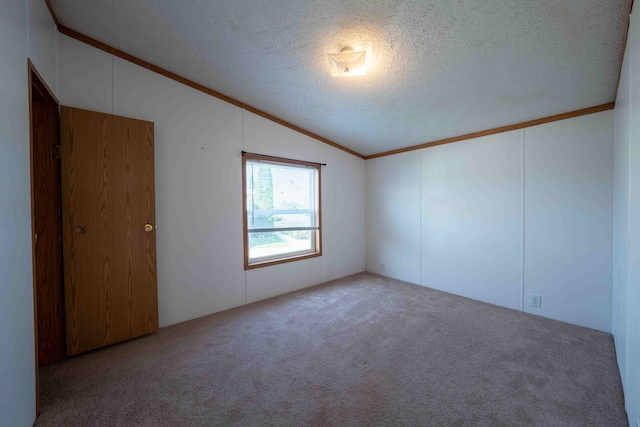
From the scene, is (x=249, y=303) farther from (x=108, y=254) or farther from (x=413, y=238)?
(x=413, y=238)

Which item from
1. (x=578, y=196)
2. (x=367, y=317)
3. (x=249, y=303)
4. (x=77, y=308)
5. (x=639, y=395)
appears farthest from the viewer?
(x=249, y=303)

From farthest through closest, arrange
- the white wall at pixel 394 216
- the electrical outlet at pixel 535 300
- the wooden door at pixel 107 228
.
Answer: the white wall at pixel 394 216, the electrical outlet at pixel 535 300, the wooden door at pixel 107 228

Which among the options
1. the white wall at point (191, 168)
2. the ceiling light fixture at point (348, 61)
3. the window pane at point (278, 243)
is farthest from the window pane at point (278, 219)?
the ceiling light fixture at point (348, 61)

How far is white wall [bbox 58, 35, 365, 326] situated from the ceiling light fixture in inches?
63.2

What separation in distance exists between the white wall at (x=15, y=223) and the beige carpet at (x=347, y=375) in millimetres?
369

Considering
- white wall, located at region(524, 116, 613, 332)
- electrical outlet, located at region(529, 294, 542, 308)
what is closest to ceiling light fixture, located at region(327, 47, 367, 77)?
white wall, located at region(524, 116, 613, 332)

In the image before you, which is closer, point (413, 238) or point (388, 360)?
point (388, 360)

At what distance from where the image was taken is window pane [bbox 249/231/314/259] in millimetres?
3439

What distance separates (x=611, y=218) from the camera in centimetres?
242

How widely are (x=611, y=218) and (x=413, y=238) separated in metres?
2.08

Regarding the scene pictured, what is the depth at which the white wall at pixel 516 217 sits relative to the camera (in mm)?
2498

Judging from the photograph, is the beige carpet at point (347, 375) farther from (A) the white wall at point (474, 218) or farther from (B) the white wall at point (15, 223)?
(A) the white wall at point (474, 218)

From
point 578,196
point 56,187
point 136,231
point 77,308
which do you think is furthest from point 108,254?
point 578,196

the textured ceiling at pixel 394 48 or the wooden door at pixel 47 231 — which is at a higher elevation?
the textured ceiling at pixel 394 48
